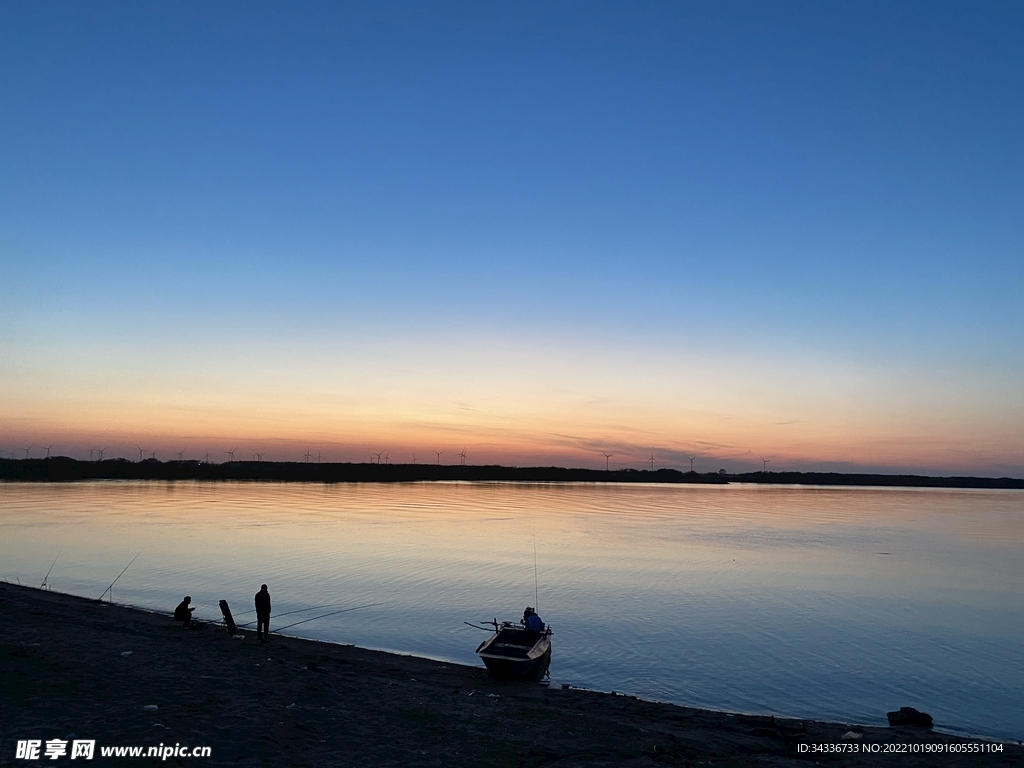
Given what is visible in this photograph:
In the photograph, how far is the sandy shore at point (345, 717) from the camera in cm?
1178

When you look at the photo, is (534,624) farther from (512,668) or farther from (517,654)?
(512,668)

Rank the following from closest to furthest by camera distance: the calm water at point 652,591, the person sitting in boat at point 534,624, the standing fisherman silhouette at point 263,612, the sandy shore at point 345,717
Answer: the sandy shore at point 345,717
the calm water at point 652,591
the person sitting in boat at point 534,624
the standing fisherman silhouette at point 263,612

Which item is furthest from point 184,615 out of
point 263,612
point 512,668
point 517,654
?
point 512,668

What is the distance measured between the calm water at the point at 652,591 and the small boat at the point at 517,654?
1460 mm

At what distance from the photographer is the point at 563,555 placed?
50.4 m

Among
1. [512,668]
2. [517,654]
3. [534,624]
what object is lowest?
[512,668]

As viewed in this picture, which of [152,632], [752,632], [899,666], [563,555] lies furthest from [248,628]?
[563,555]

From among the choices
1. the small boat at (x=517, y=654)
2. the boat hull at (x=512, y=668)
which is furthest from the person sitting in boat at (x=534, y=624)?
the boat hull at (x=512, y=668)

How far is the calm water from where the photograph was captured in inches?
848

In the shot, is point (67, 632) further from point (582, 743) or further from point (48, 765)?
point (582, 743)

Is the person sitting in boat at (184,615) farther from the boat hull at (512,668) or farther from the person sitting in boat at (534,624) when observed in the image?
the person sitting in boat at (534,624)

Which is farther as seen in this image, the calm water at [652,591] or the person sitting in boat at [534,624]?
the person sitting in boat at [534,624]

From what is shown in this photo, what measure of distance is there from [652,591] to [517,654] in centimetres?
1859

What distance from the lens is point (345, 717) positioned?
45.8ft
